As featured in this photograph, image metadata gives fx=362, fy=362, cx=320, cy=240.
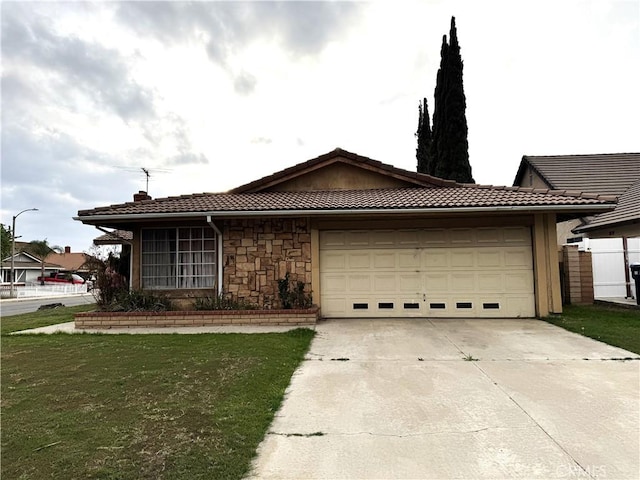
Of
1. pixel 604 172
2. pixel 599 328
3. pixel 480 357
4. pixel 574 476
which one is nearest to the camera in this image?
pixel 574 476

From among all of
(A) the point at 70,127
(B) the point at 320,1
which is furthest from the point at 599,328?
(A) the point at 70,127

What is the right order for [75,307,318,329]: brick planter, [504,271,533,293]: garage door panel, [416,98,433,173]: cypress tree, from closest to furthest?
[75,307,318,329]: brick planter
[504,271,533,293]: garage door panel
[416,98,433,173]: cypress tree

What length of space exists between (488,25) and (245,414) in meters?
11.7

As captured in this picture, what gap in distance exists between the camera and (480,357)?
5.80 meters

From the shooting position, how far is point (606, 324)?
8.23 metres

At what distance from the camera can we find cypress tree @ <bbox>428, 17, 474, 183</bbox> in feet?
65.2

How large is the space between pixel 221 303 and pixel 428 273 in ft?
17.8

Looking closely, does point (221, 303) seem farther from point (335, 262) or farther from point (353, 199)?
point (353, 199)

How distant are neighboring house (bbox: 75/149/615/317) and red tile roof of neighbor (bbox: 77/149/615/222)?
7 centimetres

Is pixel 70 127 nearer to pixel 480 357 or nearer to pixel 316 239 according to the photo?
pixel 316 239

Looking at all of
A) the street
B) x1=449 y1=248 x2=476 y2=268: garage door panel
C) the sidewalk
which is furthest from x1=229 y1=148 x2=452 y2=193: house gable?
the street

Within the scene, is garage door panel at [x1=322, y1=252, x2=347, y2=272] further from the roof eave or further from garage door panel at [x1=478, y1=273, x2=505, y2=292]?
garage door panel at [x1=478, y1=273, x2=505, y2=292]

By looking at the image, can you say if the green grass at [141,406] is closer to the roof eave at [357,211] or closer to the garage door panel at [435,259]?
the roof eave at [357,211]

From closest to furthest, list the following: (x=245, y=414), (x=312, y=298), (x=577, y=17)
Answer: (x=245, y=414) → (x=577, y=17) → (x=312, y=298)
